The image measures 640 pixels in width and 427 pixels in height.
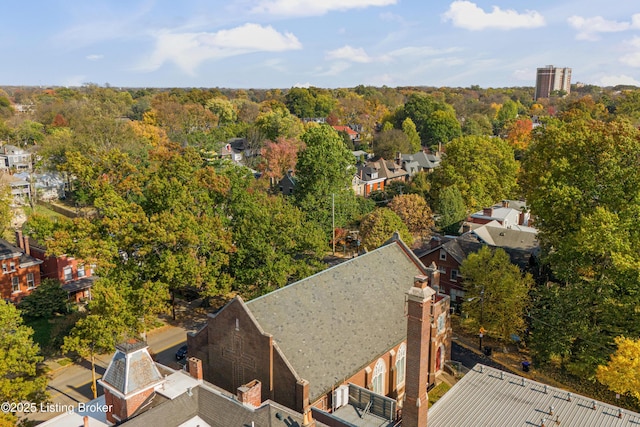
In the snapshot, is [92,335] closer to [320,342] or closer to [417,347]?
[320,342]

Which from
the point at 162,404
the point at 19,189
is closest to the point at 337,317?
the point at 162,404

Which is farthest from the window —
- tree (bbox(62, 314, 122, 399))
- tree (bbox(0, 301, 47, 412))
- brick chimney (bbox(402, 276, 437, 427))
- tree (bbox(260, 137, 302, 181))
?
brick chimney (bbox(402, 276, 437, 427))

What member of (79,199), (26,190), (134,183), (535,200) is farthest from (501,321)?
(26,190)

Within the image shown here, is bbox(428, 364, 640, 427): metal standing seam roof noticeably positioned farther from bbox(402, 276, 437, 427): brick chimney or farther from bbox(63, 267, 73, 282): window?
bbox(63, 267, 73, 282): window

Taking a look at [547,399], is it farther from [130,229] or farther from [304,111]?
[304,111]

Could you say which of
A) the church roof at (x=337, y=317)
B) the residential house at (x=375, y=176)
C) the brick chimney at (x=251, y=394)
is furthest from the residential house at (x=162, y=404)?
the residential house at (x=375, y=176)
